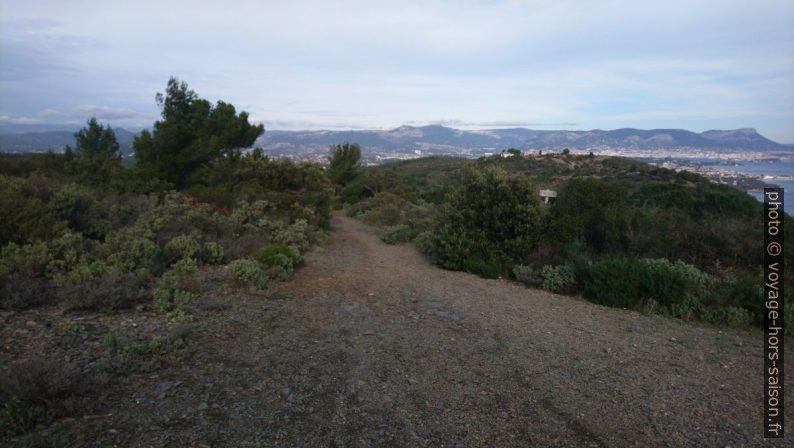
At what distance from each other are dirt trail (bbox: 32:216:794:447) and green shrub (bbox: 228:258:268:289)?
1.09ft

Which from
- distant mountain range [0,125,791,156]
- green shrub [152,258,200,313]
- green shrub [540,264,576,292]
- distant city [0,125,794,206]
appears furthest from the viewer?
distant mountain range [0,125,791,156]

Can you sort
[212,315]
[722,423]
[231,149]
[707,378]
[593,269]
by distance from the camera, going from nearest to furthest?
[722,423], [707,378], [212,315], [593,269], [231,149]

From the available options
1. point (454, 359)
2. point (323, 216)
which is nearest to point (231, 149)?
point (323, 216)

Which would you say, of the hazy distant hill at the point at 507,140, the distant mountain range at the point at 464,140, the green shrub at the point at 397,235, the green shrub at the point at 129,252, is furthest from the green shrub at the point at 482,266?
the hazy distant hill at the point at 507,140

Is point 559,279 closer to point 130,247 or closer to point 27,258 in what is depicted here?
point 130,247

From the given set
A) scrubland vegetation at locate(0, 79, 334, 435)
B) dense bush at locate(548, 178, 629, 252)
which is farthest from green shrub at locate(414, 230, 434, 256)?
scrubland vegetation at locate(0, 79, 334, 435)

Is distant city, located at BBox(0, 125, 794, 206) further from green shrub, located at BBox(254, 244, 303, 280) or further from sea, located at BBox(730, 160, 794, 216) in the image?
green shrub, located at BBox(254, 244, 303, 280)

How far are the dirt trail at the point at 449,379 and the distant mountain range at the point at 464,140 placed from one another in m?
20.5

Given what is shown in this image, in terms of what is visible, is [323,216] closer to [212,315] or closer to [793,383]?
[212,315]

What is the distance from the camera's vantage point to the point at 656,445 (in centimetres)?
339

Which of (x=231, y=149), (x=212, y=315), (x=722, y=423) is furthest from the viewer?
(x=231, y=149)

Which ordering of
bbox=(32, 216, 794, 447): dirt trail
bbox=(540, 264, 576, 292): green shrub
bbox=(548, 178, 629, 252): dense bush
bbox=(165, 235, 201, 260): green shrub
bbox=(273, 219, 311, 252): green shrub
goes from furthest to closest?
bbox=(273, 219, 311, 252): green shrub
bbox=(548, 178, 629, 252): dense bush
bbox=(540, 264, 576, 292): green shrub
bbox=(165, 235, 201, 260): green shrub
bbox=(32, 216, 794, 447): dirt trail

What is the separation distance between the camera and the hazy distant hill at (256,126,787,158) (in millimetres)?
35375

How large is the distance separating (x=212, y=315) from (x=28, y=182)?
6.73 m
